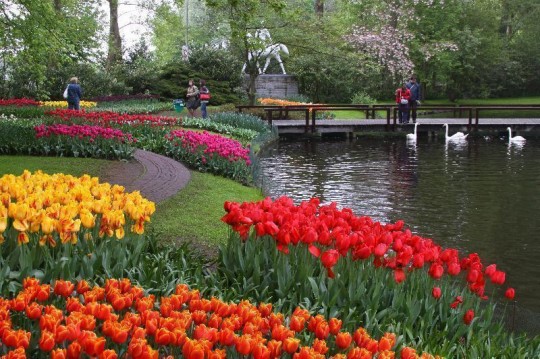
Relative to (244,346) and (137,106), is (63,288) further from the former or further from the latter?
(137,106)

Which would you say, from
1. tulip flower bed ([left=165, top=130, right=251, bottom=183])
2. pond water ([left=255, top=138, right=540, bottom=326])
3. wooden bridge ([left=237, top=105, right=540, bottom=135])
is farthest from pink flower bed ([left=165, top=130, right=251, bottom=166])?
wooden bridge ([left=237, top=105, right=540, bottom=135])

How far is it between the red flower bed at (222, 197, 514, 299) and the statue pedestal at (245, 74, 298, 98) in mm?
38501

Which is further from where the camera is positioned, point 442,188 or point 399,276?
point 442,188

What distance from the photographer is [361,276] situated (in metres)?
4.89

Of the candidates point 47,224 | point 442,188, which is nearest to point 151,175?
point 442,188

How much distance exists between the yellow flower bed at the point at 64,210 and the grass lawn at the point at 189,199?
179cm

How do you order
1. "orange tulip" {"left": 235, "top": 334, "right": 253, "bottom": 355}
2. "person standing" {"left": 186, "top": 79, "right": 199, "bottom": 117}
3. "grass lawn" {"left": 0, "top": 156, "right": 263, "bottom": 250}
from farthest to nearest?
"person standing" {"left": 186, "top": 79, "right": 199, "bottom": 117} < "grass lawn" {"left": 0, "top": 156, "right": 263, "bottom": 250} < "orange tulip" {"left": 235, "top": 334, "right": 253, "bottom": 355}

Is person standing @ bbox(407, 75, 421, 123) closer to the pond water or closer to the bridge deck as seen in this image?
the bridge deck

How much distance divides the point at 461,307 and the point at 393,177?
1244cm

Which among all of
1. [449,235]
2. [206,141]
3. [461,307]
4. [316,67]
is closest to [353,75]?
[316,67]

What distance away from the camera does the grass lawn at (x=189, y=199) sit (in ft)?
28.5

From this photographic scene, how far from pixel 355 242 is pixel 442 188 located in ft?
36.6

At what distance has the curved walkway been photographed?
11328 millimetres

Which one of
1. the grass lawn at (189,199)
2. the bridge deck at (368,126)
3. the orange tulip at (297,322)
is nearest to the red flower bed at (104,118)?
the grass lawn at (189,199)
